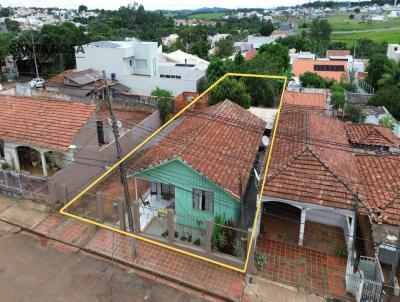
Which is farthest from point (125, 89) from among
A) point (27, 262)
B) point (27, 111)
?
point (27, 262)

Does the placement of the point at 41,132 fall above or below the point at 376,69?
above

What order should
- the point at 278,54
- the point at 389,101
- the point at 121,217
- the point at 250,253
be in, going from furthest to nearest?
the point at 278,54, the point at 389,101, the point at 121,217, the point at 250,253

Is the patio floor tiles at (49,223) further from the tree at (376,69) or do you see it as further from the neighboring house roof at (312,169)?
the tree at (376,69)

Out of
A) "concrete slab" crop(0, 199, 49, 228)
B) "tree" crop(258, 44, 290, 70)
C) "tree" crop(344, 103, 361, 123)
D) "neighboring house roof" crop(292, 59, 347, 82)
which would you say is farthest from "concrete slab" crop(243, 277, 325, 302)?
"neighboring house roof" crop(292, 59, 347, 82)

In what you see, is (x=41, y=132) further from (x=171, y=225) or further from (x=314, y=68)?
(x=314, y=68)

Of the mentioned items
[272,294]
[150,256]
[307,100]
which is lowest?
[272,294]

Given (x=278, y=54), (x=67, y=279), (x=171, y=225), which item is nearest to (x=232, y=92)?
(x=171, y=225)
